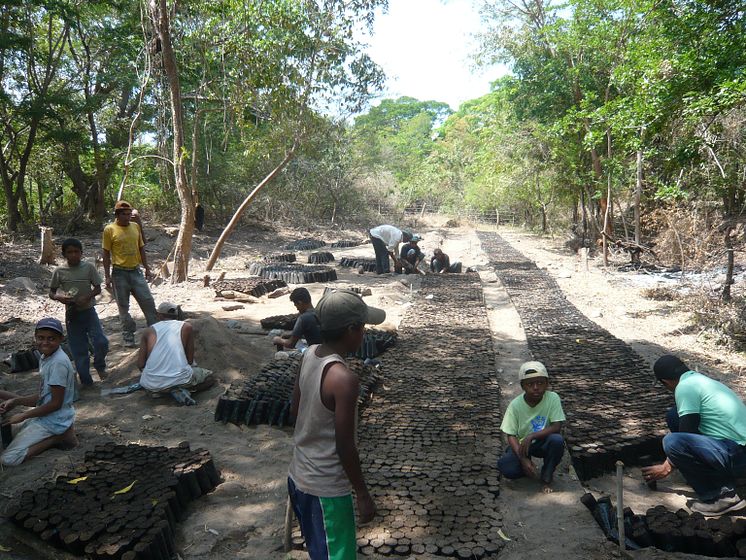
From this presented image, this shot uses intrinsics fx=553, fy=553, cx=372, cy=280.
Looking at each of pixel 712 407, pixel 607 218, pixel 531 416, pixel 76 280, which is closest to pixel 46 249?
pixel 76 280

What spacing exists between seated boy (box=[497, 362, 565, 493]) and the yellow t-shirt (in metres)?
4.55

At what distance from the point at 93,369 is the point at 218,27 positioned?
7679 millimetres

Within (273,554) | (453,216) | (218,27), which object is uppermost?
(218,27)

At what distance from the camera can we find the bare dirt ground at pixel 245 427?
3.32m

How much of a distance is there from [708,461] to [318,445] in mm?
2694

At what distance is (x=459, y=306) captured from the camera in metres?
9.77

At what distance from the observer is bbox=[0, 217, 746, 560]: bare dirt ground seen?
3316mm

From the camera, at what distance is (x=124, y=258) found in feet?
20.6

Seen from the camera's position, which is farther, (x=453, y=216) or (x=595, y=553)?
(x=453, y=216)

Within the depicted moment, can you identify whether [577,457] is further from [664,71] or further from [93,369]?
[664,71]

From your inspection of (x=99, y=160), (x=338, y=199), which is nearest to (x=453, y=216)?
(x=338, y=199)

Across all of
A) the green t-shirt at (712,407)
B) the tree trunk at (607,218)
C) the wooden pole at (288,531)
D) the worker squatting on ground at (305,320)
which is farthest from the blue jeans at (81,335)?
the tree trunk at (607,218)

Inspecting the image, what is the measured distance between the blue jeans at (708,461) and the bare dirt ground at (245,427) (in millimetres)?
245

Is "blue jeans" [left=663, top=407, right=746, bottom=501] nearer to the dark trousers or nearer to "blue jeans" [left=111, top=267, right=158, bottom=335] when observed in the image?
"blue jeans" [left=111, top=267, right=158, bottom=335]
